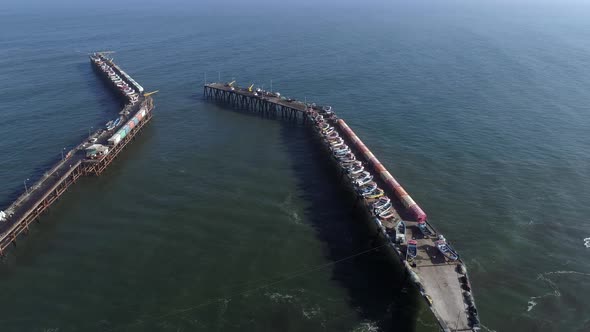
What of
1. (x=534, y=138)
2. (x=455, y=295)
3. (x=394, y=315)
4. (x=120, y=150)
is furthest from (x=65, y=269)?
(x=534, y=138)

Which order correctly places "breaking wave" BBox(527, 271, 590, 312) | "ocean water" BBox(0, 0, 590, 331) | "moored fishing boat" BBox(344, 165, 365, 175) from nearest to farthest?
"ocean water" BBox(0, 0, 590, 331)
"breaking wave" BBox(527, 271, 590, 312)
"moored fishing boat" BBox(344, 165, 365, 175)

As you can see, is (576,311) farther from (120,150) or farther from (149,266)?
(120,150)

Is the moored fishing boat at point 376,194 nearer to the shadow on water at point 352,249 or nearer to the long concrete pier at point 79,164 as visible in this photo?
the shadow on water at point 352,249

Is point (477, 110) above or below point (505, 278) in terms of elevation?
above

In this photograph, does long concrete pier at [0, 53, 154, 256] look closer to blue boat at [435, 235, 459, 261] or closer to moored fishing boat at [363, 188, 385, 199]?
moored fishing boat at [363, 188, 385, 199]

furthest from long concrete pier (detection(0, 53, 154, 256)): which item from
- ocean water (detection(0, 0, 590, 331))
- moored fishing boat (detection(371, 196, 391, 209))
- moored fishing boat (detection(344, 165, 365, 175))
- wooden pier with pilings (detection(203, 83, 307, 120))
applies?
moored fishing boat (detection(371, 196, 391, 209))

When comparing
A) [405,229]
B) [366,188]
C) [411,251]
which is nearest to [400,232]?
[405,229]

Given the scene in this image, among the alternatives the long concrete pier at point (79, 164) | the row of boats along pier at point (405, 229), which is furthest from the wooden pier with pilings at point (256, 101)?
the long concrete pier at point (79, 164)
